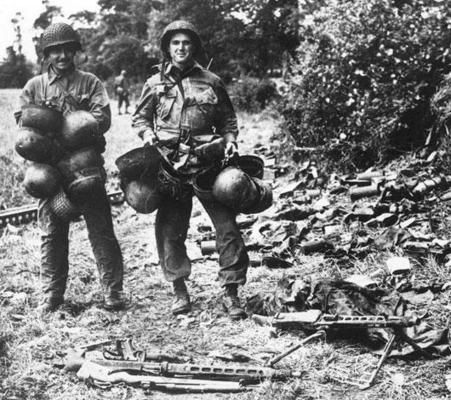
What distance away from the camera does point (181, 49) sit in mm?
4258

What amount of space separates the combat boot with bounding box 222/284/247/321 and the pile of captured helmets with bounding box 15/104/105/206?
1.29 meters

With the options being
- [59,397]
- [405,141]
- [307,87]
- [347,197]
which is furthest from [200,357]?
[307,87]

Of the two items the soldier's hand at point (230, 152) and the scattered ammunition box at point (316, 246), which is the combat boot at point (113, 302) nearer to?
the soldier's hand at point (230, 152)

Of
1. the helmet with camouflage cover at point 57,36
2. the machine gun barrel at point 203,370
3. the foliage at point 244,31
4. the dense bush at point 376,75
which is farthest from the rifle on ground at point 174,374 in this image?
the foliage at point 244,31

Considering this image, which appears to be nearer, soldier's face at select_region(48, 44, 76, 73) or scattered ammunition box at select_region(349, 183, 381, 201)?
soldier's face at select_region(48, 44, 76, 73)

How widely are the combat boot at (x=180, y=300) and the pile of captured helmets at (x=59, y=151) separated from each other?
993 mm

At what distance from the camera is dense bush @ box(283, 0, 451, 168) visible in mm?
7684

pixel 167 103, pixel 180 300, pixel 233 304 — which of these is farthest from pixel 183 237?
pixel 167 103

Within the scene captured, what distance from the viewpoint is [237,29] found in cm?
1873

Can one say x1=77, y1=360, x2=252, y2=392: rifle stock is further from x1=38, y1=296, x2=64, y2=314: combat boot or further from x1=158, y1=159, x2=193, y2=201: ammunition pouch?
x1=158, y1=159, x2=193, y2=201: ammunition pouch

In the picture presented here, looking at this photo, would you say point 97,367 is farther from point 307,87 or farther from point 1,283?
point 307,87

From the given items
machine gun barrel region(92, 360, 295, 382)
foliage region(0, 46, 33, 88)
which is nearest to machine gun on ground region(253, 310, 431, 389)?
machine gun barrel region(92, 360, 295, 382)

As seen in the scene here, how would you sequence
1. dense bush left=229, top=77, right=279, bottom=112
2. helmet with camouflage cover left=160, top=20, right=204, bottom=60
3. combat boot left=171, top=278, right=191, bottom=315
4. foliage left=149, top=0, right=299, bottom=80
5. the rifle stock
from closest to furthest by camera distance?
the rifle stock
helmet with camouflage cover left=160, top=20, right=204, bottom=60
combat boot left=171, top=278, right=191, bottom=315
dense bush left=229, top=77, right=279, bottom=112
foliage left=149, top=0, right=299, bottom=80

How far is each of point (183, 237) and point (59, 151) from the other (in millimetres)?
1157
